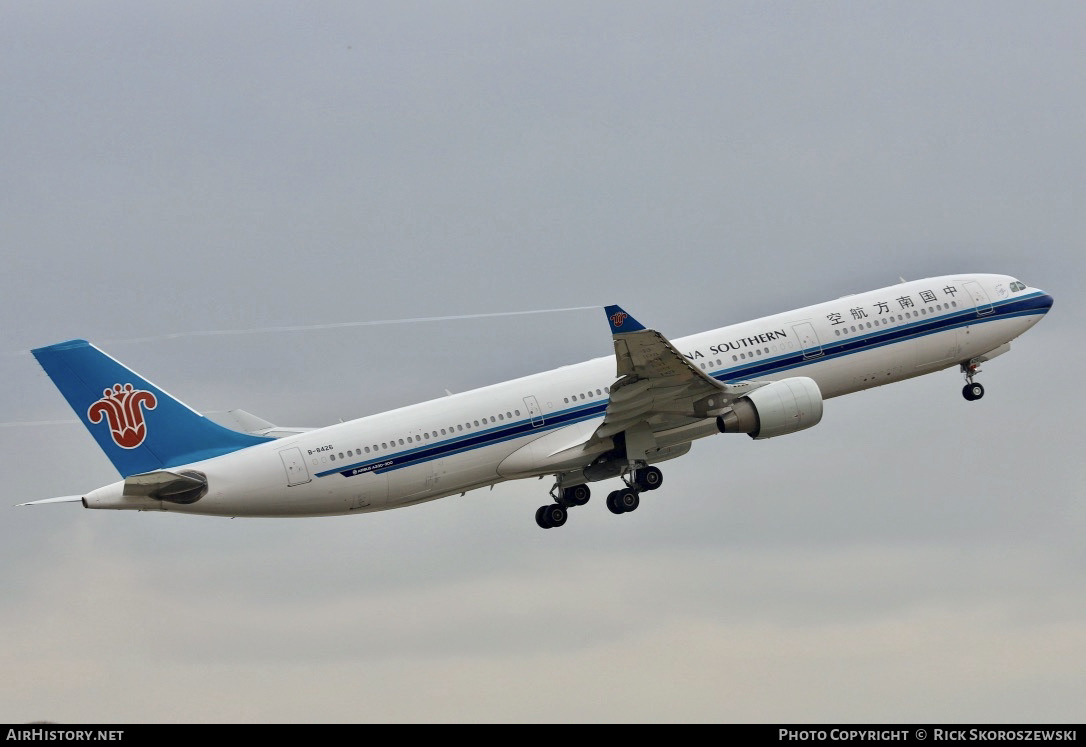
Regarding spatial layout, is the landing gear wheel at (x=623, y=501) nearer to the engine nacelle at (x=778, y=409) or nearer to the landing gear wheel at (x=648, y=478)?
the landing gear wheel at (x=648, y=478)

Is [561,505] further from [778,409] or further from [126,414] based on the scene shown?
[126,414]

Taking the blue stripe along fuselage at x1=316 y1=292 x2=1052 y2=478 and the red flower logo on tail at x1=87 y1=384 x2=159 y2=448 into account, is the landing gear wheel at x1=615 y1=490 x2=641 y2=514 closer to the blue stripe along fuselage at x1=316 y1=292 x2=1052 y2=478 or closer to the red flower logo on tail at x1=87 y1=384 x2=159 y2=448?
the blue stripe along fuselage at x1=316 y1=292 x2=1052 y2=478

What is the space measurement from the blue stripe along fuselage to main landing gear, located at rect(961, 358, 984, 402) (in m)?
2.48

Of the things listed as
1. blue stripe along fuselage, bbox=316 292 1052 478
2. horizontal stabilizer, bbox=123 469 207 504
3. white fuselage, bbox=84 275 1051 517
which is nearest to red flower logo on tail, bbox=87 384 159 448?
horizontal stabilizer, bbox=123 469 207 504

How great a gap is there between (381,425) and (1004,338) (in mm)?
27582

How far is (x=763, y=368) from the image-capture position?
65062 mm

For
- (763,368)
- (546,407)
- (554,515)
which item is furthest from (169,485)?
(763,368)

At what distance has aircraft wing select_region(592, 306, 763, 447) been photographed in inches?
2315

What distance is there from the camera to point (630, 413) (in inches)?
2447

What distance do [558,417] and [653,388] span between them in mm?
4010
